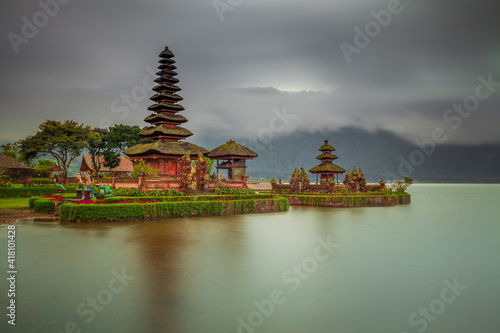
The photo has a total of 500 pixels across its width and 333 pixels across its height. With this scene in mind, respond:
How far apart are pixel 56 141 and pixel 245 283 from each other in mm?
50152

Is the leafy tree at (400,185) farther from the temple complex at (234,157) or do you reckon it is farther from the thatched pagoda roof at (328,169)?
the temple complex at (234,157)

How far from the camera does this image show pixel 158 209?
24688 millimetres

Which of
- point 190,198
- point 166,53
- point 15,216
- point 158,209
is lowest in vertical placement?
point 15,216

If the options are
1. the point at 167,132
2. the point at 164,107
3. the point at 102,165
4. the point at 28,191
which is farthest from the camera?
the point at 102,165

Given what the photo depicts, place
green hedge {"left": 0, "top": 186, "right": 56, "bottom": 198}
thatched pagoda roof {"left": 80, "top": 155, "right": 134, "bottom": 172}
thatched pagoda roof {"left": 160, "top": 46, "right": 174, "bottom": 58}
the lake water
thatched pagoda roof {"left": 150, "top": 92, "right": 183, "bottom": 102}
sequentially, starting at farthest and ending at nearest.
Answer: thatched pagoda roof {"left": 80, "top": 155, "right": 134, "bottom": 172}
thatched pagoda roof {"left": 160, "top": 46, "right": 174, "bottom": 58}
thatched pagoda roof {"left": 150, "top": 92, "right": 183, "bottom": 102}
green hedge {"left": 0, "top": 186, "right": 56, "bottom": 198}
the lake water

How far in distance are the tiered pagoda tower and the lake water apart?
24.7 m

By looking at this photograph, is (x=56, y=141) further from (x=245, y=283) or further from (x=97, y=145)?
(x=245, y=283)

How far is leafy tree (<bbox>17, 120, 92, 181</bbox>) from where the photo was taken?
164 ft

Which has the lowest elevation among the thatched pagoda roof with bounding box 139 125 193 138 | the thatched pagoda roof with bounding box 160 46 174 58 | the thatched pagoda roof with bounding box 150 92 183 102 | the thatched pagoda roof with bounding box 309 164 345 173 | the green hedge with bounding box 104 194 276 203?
the green hedge with bounding box 104 194 276 203

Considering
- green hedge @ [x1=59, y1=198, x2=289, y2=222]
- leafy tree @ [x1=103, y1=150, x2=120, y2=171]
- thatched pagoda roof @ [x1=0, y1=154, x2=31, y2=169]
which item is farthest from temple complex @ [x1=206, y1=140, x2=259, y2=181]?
thatched pagoda roof @ [x1=0, y1=154, x2=31, y2=169]

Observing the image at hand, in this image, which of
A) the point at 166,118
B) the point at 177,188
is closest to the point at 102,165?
the point at 166,118

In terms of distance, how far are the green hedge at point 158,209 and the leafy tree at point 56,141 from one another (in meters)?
32.3

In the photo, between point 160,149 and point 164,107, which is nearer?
point 160,149

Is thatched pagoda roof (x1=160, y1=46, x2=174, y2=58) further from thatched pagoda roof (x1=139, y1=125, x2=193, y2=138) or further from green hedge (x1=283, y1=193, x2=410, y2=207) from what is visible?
green hedge (x1=283, y1=193, x2=410, y2=207)
